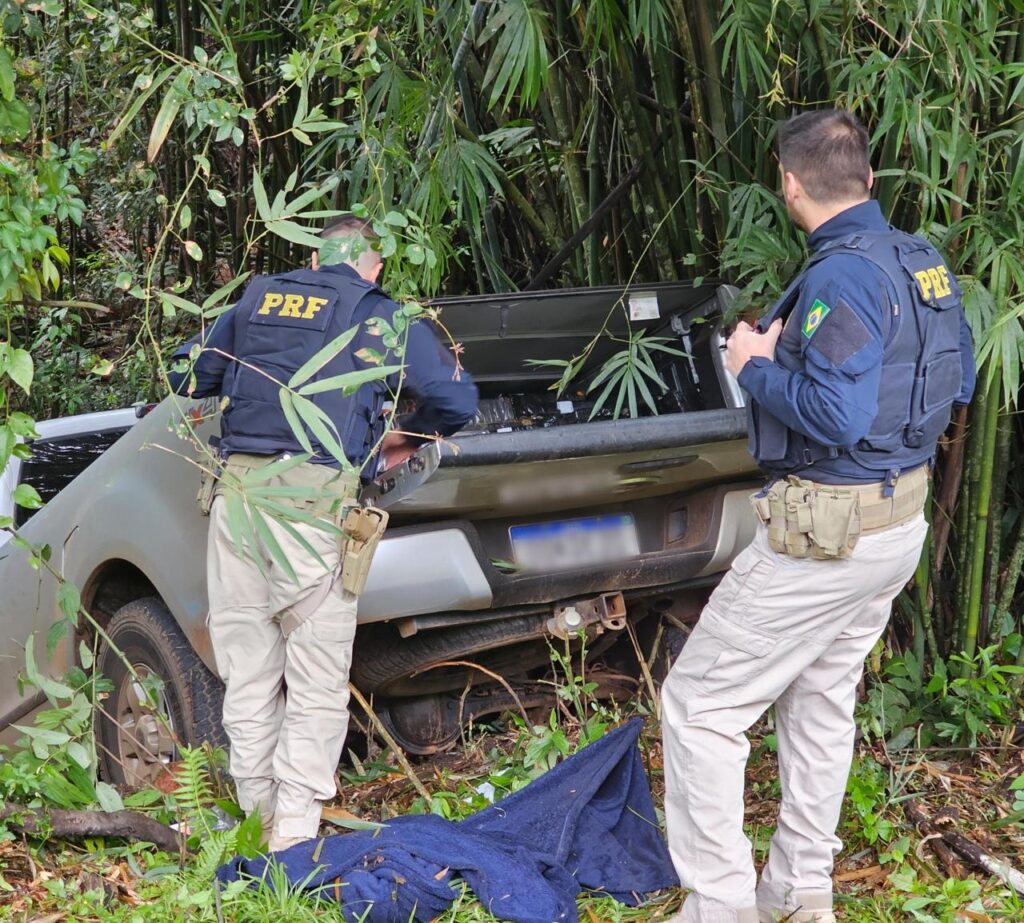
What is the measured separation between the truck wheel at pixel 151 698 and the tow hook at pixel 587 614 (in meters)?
0.89

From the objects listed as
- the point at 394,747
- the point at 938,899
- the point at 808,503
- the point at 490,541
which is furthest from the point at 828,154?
the point at 394,747

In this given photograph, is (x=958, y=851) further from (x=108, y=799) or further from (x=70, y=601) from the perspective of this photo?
(x=70, y=601)

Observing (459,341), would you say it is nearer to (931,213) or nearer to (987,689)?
(931,213)

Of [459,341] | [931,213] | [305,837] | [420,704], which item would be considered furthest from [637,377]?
[305,837]

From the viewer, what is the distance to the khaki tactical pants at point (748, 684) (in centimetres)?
253

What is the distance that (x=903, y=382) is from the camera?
249 cm

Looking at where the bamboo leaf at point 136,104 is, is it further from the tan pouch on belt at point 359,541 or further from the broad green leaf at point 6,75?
the tan pouch on belt at point 359,541

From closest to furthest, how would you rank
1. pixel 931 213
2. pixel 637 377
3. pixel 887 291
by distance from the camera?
pixel 887 291 < pixel 931 213 < pixel 637 377

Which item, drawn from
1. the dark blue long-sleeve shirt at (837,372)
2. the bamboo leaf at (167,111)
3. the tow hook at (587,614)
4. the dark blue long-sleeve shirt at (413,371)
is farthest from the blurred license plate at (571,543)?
the bamboo leaf at (167,111)

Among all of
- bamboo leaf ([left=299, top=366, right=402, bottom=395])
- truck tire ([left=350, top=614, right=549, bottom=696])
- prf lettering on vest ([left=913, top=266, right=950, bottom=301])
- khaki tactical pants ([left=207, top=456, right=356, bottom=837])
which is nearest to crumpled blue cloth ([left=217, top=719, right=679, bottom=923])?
khaki tactical pants ([left=207, top=456, right=356, bottom=837])

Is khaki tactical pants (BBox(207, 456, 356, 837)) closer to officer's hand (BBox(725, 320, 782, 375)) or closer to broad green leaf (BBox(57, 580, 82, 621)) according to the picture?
broad green leaf (BBox(57, 580, 82, 621))

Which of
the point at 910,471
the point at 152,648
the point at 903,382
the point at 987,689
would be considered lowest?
the point at 987,689

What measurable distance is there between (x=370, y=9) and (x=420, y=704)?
187 centimetres

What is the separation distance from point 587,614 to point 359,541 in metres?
0.70
